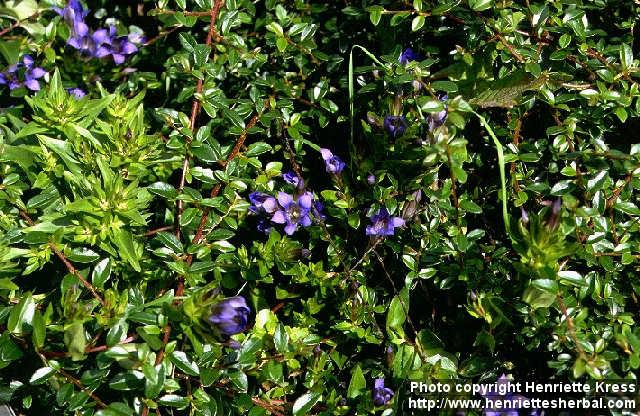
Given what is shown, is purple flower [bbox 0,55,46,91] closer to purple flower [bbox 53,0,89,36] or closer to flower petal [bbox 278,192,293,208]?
purple flower [bbox 53,0,89,36]

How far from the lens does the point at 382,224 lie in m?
1.88

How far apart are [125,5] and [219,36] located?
780 millimetres

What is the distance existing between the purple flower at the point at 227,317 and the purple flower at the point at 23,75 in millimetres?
1156

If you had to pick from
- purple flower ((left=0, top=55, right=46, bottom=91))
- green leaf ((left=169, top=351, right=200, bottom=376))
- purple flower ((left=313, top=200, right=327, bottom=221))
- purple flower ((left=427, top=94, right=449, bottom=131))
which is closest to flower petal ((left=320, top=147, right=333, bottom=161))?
purple flower ((left=313, top=200, right=327, bottom=221))

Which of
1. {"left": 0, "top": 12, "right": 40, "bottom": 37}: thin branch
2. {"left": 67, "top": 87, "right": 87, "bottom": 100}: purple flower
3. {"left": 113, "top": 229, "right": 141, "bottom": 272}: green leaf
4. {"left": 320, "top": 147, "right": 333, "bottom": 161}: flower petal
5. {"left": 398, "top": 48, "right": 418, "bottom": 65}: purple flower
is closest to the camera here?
{"left": 113, "top": 229, "right": 141, "bottom": 272}: green leaf

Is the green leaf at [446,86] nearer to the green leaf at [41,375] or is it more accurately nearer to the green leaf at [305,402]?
the green leaf at [305,402]

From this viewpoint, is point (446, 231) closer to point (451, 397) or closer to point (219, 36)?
point (451, 397)

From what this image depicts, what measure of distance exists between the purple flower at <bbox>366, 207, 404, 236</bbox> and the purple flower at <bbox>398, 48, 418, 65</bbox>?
0.46 m

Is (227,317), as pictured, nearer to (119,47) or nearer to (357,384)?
(357,384)

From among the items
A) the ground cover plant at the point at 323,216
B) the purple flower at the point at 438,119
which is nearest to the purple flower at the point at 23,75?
the ground cover plant at the point at 323,216

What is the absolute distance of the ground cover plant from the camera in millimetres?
1662

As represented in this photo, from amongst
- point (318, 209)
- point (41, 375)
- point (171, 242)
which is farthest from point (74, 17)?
point (41, 375)

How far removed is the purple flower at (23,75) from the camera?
7.39ft

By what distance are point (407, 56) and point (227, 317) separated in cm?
102
